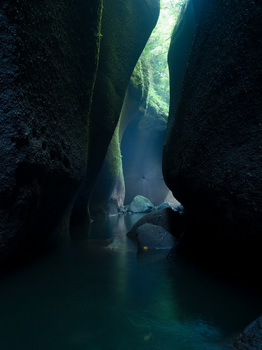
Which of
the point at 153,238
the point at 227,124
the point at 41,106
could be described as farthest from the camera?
the point at 153,238

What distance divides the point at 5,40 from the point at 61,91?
3.72 feet

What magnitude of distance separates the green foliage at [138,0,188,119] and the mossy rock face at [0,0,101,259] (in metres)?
7.53

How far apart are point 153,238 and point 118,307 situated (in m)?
3.00

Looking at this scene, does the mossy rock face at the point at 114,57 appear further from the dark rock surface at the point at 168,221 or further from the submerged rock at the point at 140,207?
the submerged rock at the point at 140,207

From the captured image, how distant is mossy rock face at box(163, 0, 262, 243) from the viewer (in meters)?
2.42

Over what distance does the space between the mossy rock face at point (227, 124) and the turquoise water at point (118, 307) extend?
2.67 feet

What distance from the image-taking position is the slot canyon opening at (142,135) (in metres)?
12.1

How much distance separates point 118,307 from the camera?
2.27 m

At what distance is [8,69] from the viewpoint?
7.84ft

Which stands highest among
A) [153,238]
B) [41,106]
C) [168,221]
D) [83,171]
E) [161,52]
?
[161,52]

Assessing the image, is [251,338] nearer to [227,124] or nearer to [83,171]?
[227,124]

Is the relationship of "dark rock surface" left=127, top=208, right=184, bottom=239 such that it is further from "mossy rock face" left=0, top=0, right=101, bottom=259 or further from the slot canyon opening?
the slot canyon opening

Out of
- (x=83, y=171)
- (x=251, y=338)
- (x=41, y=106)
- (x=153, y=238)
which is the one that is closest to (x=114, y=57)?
(x=83, y=171)

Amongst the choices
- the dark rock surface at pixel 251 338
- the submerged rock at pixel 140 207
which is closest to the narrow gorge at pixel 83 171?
the dark rock surface at pixel 251 338
